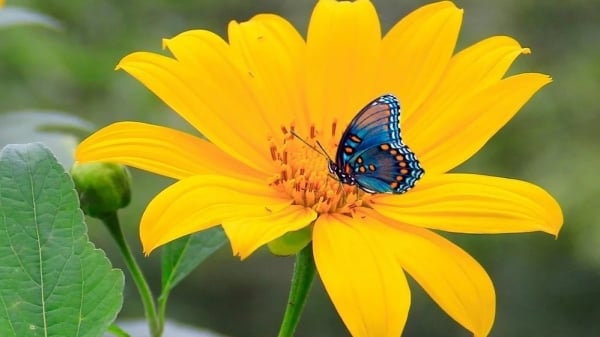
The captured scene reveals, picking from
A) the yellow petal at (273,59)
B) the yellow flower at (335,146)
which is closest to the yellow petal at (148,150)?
the yellow flower at (335,146)

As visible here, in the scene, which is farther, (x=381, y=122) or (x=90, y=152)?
(x=381, y=122)

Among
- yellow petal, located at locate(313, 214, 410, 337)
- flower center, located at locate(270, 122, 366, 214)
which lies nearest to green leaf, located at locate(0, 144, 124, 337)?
yellow petal, located at locate(313, 214, 410, 337)

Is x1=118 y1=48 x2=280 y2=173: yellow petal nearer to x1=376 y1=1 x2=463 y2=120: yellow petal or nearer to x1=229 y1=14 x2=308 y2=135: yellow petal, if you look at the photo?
x1=229 y1=14 x2=308 y2=135: yellow petal

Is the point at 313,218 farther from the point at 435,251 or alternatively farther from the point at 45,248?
the point at 45,248

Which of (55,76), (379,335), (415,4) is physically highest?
(415,4)

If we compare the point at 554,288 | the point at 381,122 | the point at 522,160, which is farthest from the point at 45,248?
the point at 554,288

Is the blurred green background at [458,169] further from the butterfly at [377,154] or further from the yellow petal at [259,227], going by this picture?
the yellow petal at [259,227]

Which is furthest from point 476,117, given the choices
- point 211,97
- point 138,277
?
point 138,277
